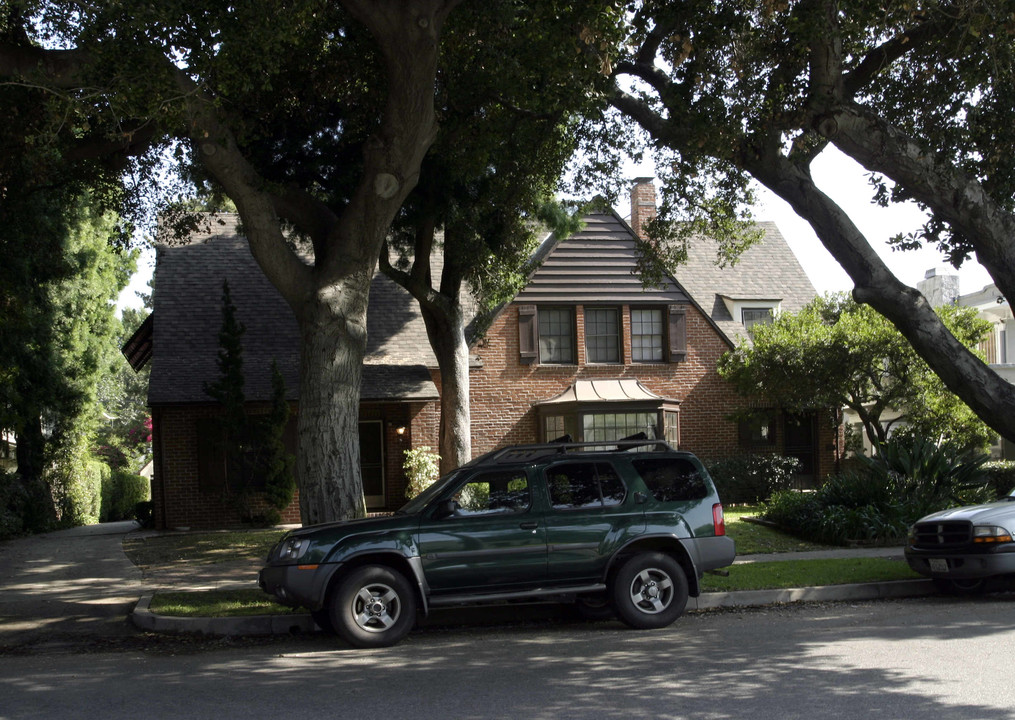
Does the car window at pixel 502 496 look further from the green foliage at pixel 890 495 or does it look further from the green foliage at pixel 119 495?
the green foliage at pixel 119 495

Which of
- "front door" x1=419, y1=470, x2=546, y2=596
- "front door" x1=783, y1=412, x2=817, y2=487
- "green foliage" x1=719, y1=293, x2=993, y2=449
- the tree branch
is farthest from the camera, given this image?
"front door" x1=783, y1=412, x2=817, y2=487

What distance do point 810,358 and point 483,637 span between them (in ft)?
46.5

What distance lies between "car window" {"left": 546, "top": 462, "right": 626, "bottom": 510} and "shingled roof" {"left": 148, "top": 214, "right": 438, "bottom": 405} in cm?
1226

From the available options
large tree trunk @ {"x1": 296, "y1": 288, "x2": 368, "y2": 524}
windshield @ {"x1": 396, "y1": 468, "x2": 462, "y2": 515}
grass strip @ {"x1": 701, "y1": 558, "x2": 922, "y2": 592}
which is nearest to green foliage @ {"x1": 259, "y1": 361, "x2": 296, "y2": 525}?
large tree trunk @ {"x1": 296, "y1": 288, "x2": 368, "y2": 524}

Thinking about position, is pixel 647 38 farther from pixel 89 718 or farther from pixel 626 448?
pixel 89 718

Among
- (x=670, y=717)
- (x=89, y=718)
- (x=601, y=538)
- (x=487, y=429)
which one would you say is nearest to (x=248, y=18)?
(x=601, y=538)

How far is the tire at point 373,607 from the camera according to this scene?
356 inches

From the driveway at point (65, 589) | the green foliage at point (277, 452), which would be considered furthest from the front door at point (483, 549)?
the green foliage at point (277, 452)

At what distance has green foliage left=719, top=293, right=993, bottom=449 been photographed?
2156 cm

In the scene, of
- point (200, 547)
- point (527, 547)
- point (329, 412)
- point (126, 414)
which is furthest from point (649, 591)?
point (126, 414)

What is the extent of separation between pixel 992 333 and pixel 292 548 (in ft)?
114

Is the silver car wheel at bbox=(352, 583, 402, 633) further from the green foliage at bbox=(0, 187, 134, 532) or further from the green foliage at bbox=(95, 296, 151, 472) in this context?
the green foliage at bbox=(95, 296, 151, 472)

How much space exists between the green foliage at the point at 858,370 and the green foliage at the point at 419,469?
7394 millimetres

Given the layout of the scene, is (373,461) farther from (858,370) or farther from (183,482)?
(858,370)
